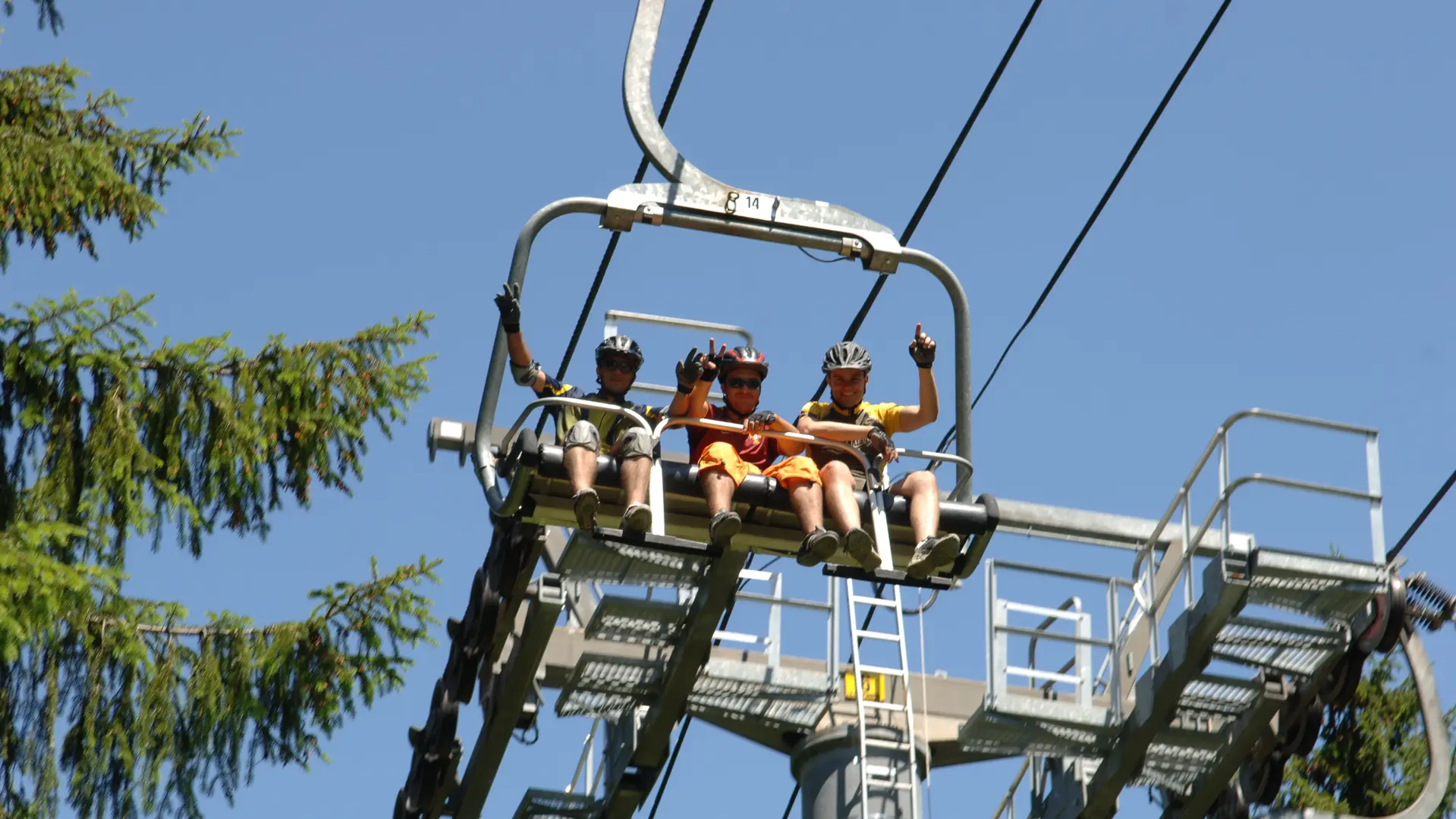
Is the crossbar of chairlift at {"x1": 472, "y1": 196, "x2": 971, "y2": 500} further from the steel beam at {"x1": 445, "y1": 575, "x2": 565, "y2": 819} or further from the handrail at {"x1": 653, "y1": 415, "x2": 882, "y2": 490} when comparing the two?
the steel beam at {"x1": 445, "y1": 575, "x2": 565, "y2": 819}

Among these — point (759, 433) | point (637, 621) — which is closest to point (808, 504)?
point (759, 433)

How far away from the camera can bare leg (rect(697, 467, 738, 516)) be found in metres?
11.0

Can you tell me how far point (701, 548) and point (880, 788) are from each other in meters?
4.06

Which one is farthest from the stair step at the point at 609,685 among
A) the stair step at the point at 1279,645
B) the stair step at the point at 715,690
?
the stair step at the point at 1279,645

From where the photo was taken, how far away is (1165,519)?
1403cm

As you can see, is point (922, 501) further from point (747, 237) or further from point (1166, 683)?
point (1166, 683)

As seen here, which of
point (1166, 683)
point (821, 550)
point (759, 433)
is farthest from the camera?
point (1166, 683)

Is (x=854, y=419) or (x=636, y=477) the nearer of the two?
(x=636, y=477)

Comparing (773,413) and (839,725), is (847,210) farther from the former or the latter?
(839,725)

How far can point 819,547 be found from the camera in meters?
10.7

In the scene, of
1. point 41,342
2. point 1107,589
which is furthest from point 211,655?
point 1107,589

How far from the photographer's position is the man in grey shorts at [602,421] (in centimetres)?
1079

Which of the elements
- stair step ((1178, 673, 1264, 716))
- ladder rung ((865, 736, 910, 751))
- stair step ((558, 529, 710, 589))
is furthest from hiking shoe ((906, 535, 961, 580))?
ladder rung ((865, 736, 910, 751))

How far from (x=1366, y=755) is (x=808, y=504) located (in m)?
8.65
